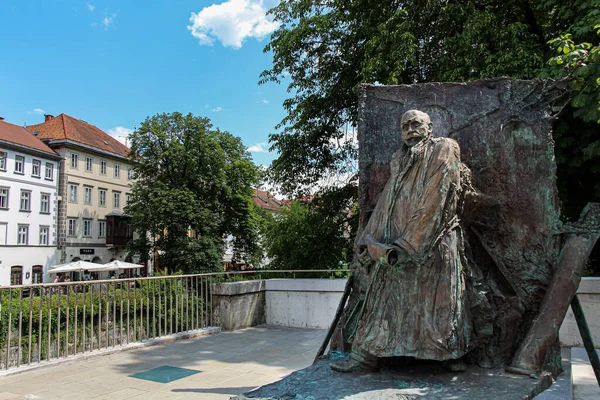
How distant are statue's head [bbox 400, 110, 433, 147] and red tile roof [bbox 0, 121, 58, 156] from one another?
118 ft

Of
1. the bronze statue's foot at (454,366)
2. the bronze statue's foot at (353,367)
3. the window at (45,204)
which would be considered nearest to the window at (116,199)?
the window at (45,204)

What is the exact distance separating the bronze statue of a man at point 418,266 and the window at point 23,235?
3630 centimetres

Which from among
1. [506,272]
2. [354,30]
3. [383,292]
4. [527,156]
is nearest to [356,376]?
[383,292]

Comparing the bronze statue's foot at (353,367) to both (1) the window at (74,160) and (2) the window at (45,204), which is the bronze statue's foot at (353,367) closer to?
(2) the window at (45,204)

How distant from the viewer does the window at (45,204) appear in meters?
35.5

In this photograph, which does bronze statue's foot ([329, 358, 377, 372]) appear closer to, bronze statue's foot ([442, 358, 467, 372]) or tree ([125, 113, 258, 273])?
bronze statue's foot ([442, 358, 467, 372])

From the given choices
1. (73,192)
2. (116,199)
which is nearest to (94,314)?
(73,192)

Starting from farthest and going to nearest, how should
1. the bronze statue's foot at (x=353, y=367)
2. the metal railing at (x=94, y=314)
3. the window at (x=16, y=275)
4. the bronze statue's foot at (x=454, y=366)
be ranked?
the window at (x=16, y=275)
the metal railing at (x=94, y=314)
the bronze statue's foot at (x=353, y=367)
the bronze statue's foot at (x=454, y=366)

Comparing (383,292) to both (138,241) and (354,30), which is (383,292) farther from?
(138,241)

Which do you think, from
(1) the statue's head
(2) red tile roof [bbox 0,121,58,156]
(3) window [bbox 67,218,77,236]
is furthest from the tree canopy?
(3) window [bbox 67,218,77,236]

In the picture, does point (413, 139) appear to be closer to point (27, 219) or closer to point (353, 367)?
point (353, 367)

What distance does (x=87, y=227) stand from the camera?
131 ft

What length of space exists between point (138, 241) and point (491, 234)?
101 feet

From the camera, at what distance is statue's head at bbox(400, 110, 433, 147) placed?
12.6ft
